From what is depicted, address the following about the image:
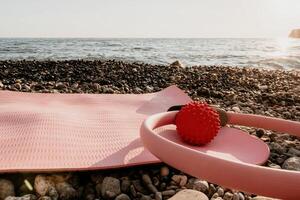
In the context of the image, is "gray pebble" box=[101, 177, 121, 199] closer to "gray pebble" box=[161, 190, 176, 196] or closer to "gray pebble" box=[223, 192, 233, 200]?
"gray pebble" box=[161, 190, 176, 196]

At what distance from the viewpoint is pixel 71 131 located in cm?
218

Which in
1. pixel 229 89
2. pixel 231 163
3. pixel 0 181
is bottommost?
pixel 229 89

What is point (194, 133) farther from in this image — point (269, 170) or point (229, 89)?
point (229, 89)

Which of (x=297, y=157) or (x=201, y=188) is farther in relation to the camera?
(x=297, y=157)

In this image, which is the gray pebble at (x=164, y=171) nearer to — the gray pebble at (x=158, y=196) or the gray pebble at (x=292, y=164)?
the gray pebble at (x=158, y=196)

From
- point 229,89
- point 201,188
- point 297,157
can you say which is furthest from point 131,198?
point 229,89

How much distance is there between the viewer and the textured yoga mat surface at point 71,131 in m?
1.73

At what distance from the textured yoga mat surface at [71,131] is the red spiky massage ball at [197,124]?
0.91ft

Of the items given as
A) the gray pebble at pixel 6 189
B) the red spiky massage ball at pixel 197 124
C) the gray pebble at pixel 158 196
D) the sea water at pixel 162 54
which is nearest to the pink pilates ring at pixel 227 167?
the red spiky massage ball at pixel 197 124

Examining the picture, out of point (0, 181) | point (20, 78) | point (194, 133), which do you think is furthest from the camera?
point (20, 78)

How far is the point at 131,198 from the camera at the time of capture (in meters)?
1.62

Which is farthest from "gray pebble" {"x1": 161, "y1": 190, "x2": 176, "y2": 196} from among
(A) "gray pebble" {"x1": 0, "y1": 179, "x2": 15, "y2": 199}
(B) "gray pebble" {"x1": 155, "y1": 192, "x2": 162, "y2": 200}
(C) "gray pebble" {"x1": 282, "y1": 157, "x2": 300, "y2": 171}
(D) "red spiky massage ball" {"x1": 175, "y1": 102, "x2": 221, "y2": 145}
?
(C) "gray pebble" {"x1": 282, "y1": 157, "x2": 300, "y2": 171}

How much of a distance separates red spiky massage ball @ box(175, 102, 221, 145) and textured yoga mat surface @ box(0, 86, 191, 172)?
28cm

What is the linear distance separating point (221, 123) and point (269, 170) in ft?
3.70
